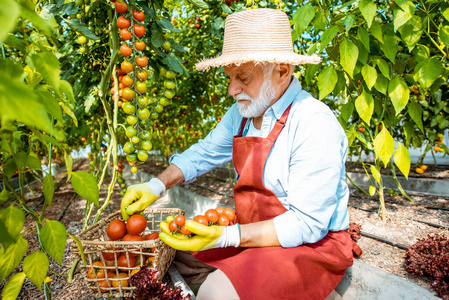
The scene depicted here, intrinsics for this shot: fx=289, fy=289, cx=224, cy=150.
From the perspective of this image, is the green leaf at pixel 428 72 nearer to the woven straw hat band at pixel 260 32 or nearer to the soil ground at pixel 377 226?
the woven straw hat band at pixel 260 32

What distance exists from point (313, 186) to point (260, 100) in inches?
20.4

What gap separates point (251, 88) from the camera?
1474mm

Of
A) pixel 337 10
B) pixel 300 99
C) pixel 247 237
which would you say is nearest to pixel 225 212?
pixel 247 237

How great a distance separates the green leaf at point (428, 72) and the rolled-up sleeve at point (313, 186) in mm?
719

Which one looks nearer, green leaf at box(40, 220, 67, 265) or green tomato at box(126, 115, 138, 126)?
green leaf at box(40, 220, 67, 265)

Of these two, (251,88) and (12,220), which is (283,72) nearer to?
(251,88)

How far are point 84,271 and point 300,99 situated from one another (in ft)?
4.46

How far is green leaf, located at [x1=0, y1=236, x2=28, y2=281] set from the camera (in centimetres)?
90

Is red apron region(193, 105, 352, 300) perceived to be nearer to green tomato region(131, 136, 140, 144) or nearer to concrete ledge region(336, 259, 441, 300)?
concrete ledge region(336, 259, 441, 300)

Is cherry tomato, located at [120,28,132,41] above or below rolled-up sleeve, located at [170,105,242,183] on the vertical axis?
above

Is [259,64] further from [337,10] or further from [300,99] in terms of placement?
[337,10]

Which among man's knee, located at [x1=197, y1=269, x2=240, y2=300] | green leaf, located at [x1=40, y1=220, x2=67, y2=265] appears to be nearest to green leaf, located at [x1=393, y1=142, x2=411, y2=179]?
man's knee, located at [x1=197, y1=269, x2=240, y2=300]

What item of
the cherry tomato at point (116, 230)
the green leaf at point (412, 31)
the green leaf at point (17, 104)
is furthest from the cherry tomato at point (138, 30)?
the green leaf at point (412, 31)

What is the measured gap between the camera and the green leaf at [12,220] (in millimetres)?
886
